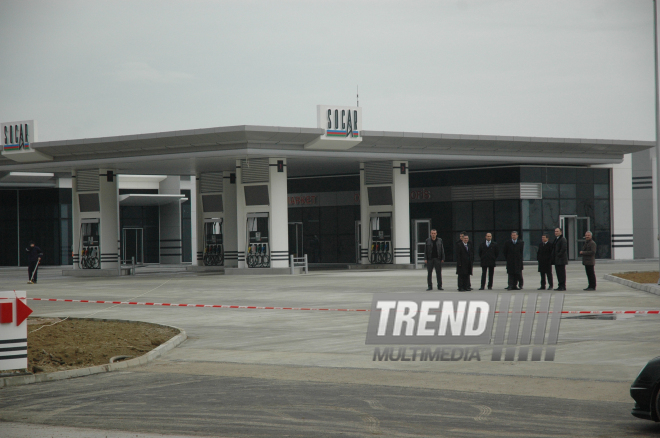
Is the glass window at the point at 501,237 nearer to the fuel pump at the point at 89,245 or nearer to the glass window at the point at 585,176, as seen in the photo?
the glass window at the point at 585,176

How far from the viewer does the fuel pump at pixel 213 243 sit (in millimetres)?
41453

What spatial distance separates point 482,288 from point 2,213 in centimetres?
4101

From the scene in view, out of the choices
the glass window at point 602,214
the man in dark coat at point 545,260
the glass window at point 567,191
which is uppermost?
the glass window at point 567,191

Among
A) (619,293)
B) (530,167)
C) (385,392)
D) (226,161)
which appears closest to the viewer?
(385,392)

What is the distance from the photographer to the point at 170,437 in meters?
6.75

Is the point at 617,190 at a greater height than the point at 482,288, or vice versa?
the point at 617,190

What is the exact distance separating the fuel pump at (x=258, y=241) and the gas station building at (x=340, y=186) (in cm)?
6

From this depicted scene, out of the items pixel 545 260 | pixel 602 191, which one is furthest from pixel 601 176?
pixel 545 260

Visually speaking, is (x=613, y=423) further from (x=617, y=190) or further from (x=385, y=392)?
(x=617, y=190)

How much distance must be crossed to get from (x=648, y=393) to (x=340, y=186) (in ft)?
128

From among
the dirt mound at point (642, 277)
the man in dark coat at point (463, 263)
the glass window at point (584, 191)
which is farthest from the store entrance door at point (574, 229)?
the man in dark coat at point (463, 263)

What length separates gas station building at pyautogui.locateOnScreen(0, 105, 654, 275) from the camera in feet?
111

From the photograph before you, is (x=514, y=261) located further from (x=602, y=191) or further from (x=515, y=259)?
(x=602, y=191)

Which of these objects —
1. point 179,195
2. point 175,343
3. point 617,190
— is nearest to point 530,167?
point 617,190
